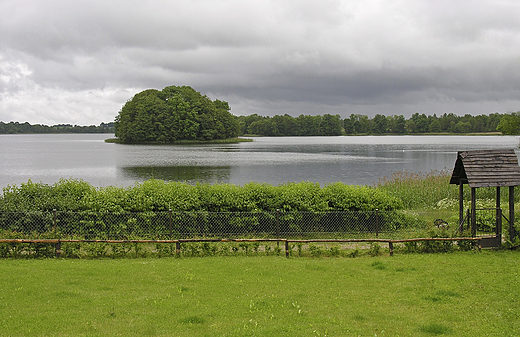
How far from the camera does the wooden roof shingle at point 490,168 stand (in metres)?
12.3

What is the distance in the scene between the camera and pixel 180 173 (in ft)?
154

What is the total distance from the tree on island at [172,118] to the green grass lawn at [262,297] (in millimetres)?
109582

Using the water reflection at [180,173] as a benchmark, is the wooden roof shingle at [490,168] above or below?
above

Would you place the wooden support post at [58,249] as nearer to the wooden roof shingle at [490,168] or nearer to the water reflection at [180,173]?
the wooden roof shingle at [490,168]

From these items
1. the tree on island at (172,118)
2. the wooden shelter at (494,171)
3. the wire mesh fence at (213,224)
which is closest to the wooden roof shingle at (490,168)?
the wooden shelter at (494,171)

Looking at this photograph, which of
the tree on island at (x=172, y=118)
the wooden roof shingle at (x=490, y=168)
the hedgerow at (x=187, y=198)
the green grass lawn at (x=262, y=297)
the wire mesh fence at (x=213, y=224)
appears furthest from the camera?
the tree on island at (x=172, y=118)

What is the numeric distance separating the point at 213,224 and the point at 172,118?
10727 cm

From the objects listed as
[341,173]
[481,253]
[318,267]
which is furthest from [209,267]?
[341,173]

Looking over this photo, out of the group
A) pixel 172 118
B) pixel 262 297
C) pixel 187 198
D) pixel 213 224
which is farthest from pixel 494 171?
pixel 172 118

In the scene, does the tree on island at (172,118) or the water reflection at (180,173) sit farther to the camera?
the tree on island at (172,118)

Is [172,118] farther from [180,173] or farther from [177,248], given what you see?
[177,248]

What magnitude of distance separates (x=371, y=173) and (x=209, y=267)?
38229 millimetres

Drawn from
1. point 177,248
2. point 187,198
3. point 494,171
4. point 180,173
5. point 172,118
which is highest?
point 172,118

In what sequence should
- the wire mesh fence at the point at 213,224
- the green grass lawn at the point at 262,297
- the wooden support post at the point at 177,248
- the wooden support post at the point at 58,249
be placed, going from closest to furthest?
the green grass lawn at the point at 262,297 → the wooden support post at the point at 58,249 → the wooden support post at the point at 177,248 → the wire mesh fence at the point at 213,224
